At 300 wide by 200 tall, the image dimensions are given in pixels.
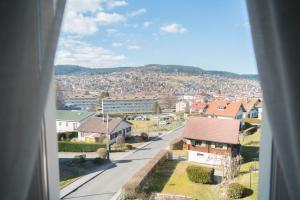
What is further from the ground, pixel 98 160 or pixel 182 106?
pixel 182 106

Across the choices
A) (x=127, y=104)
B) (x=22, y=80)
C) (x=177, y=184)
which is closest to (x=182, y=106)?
(x=127, y=104)

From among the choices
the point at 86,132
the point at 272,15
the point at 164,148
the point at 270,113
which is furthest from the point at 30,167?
the point at 272,15

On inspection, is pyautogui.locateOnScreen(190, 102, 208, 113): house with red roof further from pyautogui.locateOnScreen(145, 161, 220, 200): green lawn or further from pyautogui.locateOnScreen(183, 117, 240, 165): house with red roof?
pyautogui.locateOnScreen(145, 161, 220, 200): green lawn

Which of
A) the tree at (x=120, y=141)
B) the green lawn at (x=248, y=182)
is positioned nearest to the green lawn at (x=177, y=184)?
the green lawn at (x=248, y=182)

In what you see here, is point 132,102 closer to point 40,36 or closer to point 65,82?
point 65,82

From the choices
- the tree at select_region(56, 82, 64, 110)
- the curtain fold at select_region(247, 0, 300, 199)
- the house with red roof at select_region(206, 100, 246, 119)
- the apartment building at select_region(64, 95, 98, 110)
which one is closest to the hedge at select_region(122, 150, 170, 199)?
the house with red roof at select_region(206, 100, 246, 119)

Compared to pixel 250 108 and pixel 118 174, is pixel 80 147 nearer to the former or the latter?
pixel 118 174

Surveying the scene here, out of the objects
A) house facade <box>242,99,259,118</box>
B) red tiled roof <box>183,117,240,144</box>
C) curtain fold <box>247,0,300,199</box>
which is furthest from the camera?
red tiled roof <box>183,117,240,144</box>
